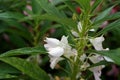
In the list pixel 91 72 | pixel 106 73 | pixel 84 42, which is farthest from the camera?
pixel 106 73

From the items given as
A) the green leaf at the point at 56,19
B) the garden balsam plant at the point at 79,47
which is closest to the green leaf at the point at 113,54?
the garden balsam plant at the point at 79,47

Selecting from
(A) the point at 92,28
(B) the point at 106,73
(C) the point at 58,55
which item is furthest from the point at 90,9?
(B) the point at 106,73

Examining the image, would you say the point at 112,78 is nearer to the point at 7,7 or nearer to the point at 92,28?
the point at 7,7

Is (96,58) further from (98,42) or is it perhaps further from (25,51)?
(25,51)

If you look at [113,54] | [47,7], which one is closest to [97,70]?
[113,54]

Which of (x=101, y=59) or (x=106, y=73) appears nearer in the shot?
(x=101, y=59)

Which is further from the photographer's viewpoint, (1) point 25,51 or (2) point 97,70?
(2) point 97,70

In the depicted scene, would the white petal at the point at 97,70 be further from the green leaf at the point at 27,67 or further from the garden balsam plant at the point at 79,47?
the green leaf at the point at 27,67
